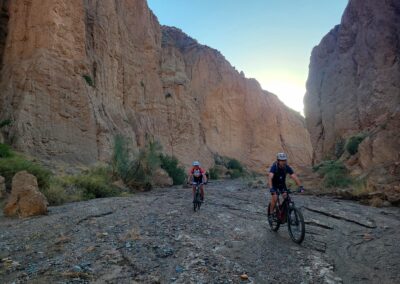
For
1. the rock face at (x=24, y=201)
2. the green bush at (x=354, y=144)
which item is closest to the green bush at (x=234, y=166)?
the green bush at (x=354, y=144)

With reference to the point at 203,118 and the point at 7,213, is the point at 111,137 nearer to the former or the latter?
the point at 7,213

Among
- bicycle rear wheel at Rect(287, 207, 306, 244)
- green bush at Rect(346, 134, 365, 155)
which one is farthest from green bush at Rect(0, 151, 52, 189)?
green bush at Rect(346, 134, 365, 155)

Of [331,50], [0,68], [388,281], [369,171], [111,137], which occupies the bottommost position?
[388,281]

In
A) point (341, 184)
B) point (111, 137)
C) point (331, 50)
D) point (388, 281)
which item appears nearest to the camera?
point (388, 281)

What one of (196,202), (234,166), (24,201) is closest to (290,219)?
(196,202)

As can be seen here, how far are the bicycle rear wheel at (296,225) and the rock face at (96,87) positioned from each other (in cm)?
1709

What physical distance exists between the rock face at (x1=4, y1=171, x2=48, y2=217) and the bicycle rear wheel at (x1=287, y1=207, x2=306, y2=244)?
6309 millimetres

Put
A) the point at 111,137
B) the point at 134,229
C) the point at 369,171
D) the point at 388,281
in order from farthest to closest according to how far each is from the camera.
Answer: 1. the point at 111,137
2. the point at 369,171
3. the point at 134,229
4. the point at 388,281

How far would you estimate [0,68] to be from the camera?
79.5ft

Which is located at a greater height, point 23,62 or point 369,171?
point 23,62

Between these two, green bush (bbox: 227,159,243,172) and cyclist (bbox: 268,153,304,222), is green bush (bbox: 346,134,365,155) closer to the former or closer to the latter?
cyclist (bbox: 268,153,304,222)

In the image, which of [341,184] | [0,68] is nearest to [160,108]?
[0,68]

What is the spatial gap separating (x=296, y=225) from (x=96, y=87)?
24.1m

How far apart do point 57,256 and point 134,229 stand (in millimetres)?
2043
